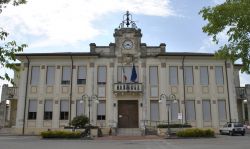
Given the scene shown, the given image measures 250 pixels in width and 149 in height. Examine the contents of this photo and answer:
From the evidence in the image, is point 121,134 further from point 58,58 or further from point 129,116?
point 58,58

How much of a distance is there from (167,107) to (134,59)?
7157 mm

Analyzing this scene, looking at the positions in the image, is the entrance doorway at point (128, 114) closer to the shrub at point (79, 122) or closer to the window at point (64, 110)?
the window at point (64, 110)

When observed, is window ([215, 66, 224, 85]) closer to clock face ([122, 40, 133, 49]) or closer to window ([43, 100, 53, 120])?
clock face ([122, 40, 133, 49])

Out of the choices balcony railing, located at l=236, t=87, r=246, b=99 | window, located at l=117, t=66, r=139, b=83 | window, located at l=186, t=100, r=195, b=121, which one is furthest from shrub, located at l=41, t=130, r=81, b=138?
balcony railing, located at l=236, t=87, r=246, b=99

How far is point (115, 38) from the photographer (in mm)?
39156

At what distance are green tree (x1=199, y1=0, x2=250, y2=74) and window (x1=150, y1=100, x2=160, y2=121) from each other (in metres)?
23.9

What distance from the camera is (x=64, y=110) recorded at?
37438 millimetres

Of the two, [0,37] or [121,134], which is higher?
[0,37]

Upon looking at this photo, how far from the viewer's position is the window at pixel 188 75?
38.3 meters

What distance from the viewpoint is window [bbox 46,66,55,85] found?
125 feet

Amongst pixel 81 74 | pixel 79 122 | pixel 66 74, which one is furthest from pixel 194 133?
pixel 66 74

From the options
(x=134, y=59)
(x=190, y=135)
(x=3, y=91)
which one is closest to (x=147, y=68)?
(x=134, y=59)

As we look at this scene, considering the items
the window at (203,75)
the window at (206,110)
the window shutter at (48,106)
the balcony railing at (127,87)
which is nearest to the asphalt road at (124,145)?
the balcony railing at (127,87)

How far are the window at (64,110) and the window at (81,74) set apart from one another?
2998 millimetres
